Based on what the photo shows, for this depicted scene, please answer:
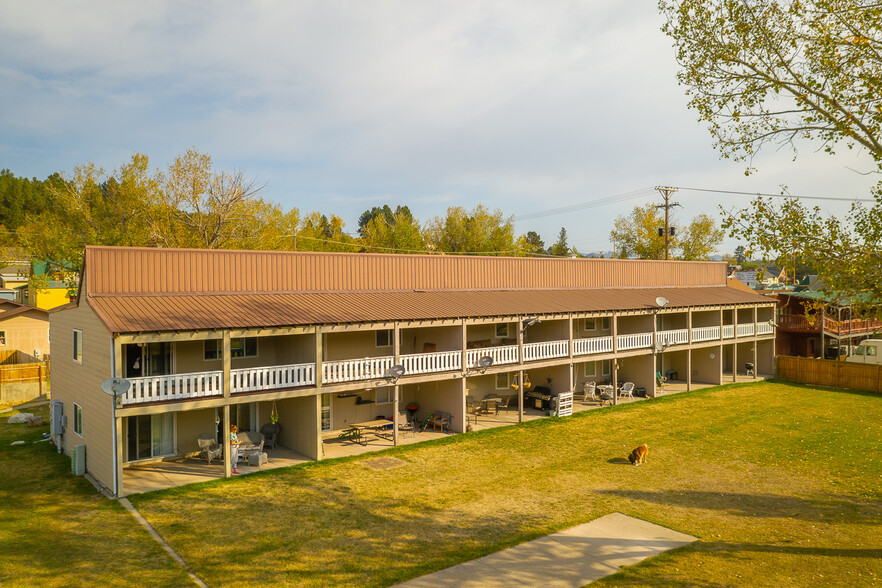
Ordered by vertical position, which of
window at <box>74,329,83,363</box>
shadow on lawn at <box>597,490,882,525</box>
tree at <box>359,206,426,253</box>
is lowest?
shadow on lawn at <box>597,490,882,525</box>

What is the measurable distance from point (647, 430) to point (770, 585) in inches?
480

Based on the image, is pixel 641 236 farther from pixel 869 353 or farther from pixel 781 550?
pixel 781 550

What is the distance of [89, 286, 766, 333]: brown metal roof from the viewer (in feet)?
55.4

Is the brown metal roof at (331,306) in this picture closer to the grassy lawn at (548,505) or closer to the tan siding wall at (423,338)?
the tan siding wall at (423,338)

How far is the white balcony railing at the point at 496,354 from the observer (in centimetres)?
2258

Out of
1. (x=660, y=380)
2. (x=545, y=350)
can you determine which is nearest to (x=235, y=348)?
(x=545, y=350)

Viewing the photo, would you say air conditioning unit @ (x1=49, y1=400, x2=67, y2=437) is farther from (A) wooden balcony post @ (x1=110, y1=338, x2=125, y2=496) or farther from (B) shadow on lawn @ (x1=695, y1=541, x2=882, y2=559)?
(B) shadow on lawn @ (x1=695, y1=541, x2=882, y2=559)

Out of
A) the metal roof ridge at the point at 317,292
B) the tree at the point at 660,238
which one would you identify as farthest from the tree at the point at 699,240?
the metal roof ridge at the point at 317,292

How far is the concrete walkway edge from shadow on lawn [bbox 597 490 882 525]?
408 inches

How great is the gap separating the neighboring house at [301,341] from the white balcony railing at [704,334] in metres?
0.66

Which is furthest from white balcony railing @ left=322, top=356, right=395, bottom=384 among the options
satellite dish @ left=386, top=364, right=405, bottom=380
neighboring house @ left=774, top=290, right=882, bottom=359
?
neighboring house @ left=774, top=290, right=882, bottom=359

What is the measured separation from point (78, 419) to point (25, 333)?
61.9ft

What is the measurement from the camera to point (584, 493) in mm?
15758

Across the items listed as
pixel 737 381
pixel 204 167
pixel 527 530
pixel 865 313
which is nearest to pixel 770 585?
pixel 527 530
